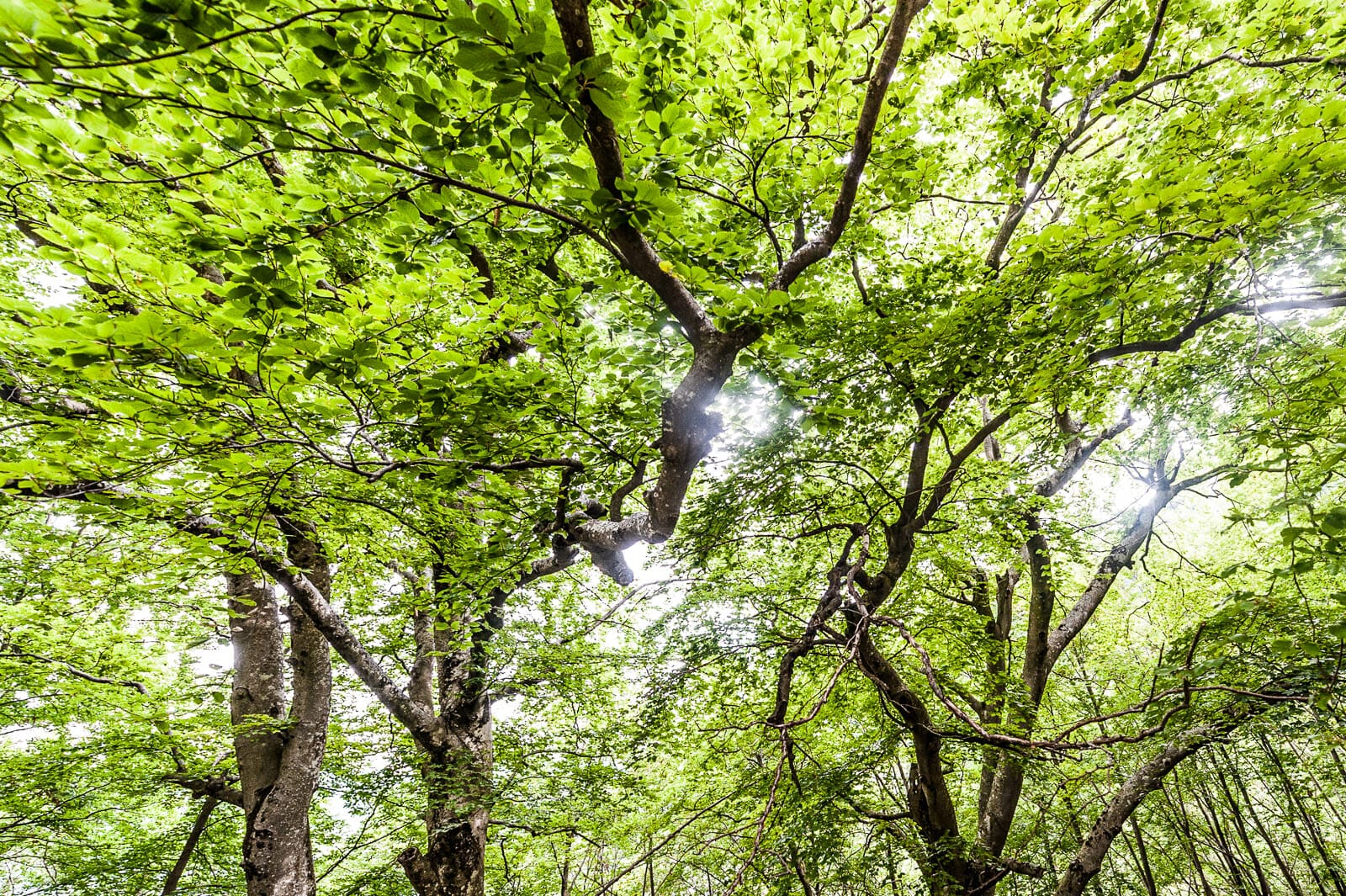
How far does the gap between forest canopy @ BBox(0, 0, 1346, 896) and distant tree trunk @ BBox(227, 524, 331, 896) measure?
0.04m

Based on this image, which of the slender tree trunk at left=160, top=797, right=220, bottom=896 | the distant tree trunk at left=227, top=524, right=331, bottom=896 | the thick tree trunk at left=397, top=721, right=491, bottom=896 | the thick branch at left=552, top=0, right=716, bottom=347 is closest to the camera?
the thick branch at left=552, top=0, right=716, bottom=347

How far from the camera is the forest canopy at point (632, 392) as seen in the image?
6.36ft

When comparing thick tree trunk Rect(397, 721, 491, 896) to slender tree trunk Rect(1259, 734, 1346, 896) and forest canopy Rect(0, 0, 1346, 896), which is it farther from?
slender tree trunk Rect(1259, 734, 1346, 896)

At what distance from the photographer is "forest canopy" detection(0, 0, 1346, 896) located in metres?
1.94

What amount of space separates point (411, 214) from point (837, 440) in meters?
3.93

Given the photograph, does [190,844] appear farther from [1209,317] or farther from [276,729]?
[1209,317]

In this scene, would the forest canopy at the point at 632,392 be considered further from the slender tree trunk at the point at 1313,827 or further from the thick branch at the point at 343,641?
the slender tree trunk at the point at 1313,827

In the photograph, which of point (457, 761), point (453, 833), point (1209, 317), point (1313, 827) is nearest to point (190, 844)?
point (453, 833)

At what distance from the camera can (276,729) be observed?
4.77 meters

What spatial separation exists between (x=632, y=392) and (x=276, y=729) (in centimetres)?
460

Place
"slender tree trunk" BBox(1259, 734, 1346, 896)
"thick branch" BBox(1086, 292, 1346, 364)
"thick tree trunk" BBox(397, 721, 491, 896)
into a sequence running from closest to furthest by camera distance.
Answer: "thick branch" BBox(1086, 292, 1346, 364) → "thick tree trunk" BBox(397, 721, 491, 896) → "slender tree trunk" BBox(1259, 734, 1346, 896)

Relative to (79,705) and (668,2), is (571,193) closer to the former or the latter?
(668,2)

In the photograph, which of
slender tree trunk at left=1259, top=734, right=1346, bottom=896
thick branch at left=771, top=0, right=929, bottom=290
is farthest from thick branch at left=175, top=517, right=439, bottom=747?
slender tree trunk at left=1259, top=734, right=1346, bottom=896

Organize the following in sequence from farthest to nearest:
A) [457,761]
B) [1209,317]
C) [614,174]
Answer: [457,761] < [1209,317] < [614,174]
